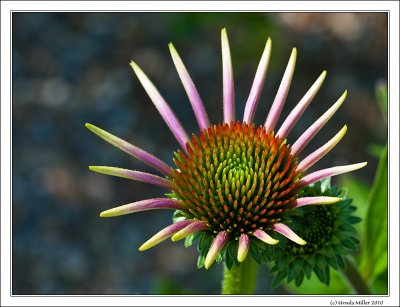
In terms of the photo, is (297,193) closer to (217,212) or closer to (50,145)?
(217,212)

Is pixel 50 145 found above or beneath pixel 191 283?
above

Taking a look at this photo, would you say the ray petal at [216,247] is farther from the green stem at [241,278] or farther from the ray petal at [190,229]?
the green stem at [241,278]

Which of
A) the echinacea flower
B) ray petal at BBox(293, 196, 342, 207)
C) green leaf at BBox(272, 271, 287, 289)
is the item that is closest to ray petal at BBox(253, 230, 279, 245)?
the echinacea flower

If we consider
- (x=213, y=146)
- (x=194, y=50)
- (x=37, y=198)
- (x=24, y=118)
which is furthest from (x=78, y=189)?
(x=213, y=146)

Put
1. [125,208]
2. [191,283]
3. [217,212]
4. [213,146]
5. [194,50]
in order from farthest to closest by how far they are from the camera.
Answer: [194,50]
[191,283]
[213,146]
[217,212]
[125,208]

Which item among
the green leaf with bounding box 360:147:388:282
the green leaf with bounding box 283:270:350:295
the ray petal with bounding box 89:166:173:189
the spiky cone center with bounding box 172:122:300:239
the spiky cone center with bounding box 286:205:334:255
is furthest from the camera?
the green leaf with bounding box 283:270:350:295

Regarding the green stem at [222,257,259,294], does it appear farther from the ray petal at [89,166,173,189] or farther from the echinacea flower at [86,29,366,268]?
the ray petal at [89,166,173,189]
